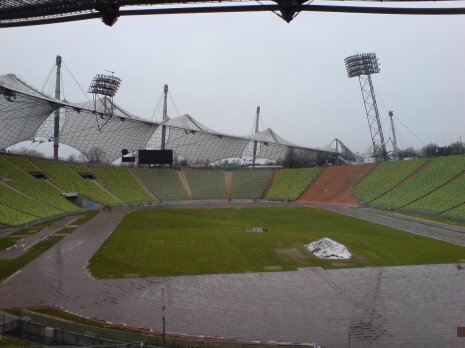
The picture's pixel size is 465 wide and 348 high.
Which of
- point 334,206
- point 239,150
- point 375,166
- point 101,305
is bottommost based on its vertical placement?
point 101,305

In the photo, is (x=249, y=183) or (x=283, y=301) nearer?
(x=283, y=301)

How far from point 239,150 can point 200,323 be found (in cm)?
10021

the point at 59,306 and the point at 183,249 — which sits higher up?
the point at 183,249

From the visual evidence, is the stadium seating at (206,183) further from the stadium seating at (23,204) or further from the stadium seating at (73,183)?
the stadium seating at (23,204)

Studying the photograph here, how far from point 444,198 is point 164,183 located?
5556 cm

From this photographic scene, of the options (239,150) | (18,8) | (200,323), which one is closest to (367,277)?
(200,323)

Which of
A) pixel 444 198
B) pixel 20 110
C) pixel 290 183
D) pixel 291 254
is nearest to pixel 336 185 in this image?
pixel 290 183

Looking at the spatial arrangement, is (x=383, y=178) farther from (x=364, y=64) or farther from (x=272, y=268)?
(x=272, y=268)

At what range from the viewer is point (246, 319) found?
752 inches

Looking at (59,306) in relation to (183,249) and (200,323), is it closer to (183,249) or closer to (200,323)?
(200,323)

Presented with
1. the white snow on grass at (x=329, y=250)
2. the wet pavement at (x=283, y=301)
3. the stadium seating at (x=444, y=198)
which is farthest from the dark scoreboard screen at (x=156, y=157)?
the wet pavement at (x=283, y=301)

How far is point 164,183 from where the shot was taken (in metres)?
91.8

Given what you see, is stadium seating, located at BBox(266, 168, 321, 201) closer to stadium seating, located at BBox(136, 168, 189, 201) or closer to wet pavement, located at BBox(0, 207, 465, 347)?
stadium seating, located at BBox(136, 168, 189, 201)

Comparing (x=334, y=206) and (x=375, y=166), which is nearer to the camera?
(x=334, y=206)
